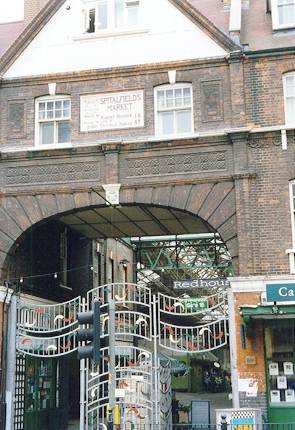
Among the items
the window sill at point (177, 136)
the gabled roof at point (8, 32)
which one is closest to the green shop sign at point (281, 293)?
the window sill at point (177, 136)

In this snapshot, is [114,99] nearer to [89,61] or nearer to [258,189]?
[89,61]

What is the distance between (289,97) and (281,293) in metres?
5.64

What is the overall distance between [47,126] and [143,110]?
2.99 meters

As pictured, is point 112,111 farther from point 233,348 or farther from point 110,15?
point 233,348

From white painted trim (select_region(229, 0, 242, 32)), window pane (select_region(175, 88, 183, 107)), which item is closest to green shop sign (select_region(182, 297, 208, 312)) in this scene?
window pane (select_region(175, 88, 183, 107))

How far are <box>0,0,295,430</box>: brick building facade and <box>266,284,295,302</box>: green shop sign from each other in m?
0.22

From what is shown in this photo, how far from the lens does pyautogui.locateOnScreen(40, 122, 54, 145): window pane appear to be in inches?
752

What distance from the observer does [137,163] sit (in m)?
18.2

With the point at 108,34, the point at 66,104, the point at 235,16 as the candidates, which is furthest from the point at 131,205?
the point at 235,16

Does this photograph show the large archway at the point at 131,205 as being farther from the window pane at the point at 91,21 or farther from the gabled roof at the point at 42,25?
the window pane at the point at 91,21

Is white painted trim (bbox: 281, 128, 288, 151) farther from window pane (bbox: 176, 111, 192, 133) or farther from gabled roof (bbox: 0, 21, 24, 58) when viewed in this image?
gabled roof (bbox: 0, 21, 24, 58)

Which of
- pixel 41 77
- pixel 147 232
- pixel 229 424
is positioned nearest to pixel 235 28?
pixel 41 77

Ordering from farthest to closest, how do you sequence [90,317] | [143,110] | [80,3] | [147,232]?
[147,232], [80,3], [143,110], [90,317]

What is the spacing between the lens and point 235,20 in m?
18.8
